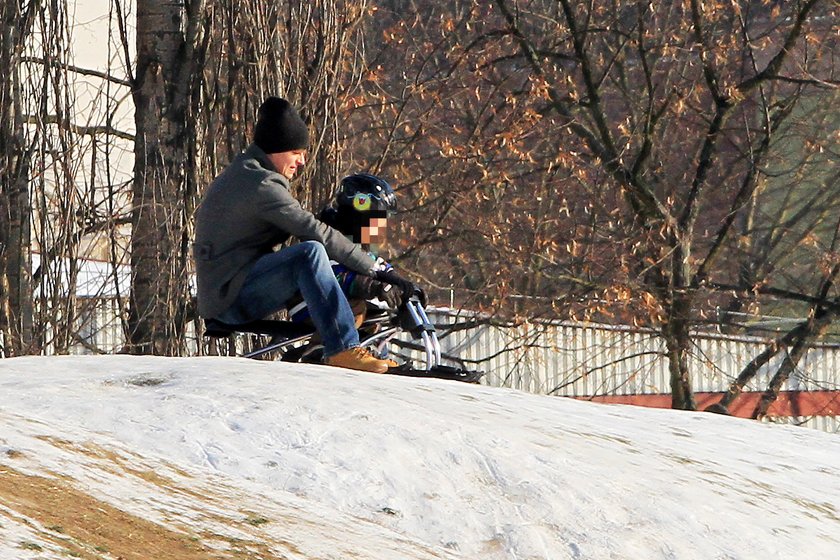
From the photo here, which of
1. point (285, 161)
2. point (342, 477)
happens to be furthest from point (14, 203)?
point (342, 477)

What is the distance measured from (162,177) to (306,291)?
4.69 m

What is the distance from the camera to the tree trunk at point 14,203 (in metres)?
10.7

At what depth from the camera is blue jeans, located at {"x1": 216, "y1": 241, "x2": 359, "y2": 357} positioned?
269 inches

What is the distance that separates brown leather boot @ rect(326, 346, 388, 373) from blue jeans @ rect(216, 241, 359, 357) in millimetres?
41

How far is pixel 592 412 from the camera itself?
7371 millimetres

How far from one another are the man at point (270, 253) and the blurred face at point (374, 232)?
25 centimetres

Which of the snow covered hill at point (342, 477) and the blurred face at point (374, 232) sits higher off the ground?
the blurred face at point (374, 232)

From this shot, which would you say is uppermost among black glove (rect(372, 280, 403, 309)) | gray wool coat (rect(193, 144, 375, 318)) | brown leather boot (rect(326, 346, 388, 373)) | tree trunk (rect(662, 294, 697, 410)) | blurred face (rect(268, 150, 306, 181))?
Result: blurred face (rect(268, 150, 306, 181))

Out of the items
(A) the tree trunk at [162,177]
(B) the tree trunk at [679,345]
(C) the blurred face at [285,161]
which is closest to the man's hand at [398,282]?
(C) the blurred face at [285,161]

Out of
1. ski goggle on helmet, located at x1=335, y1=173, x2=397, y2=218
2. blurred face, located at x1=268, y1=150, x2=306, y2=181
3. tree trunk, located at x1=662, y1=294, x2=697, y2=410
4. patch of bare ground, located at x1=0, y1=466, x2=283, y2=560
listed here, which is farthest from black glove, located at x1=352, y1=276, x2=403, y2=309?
tree trunk, located at x1=662, y1=294, x2=697, y2=410

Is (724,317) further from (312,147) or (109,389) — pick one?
(109,389)

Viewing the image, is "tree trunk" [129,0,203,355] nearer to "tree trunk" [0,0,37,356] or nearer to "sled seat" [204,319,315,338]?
"tree trunk" [0,0,37,356]

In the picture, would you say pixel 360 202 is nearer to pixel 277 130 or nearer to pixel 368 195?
pixel 368 195

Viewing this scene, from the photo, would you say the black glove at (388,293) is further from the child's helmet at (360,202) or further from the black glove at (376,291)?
the child's helmet at (360,202)
